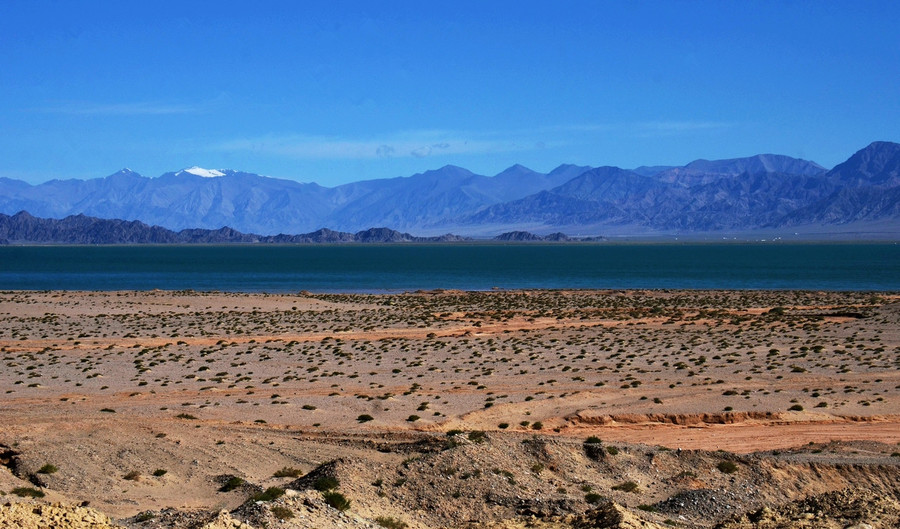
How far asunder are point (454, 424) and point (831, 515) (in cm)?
1183

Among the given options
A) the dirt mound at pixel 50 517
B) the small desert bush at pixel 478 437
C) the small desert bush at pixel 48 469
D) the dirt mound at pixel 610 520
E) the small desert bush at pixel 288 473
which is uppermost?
the dirt mound at pixel 50 517

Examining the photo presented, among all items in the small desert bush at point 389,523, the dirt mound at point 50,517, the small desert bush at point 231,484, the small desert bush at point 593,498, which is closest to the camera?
the dirt mound at point 50,517

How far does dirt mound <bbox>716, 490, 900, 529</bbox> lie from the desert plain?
47 millimetres

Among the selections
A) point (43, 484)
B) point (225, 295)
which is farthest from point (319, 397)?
point (225, 295)

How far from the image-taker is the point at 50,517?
11.8m

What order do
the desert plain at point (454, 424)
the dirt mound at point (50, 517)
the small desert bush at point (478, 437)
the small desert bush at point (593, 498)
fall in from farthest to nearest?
the small desert bush at point (478, 437) < the small desert bush at point (593, 498) < the desert plain at point (454, 424) < the dirt mound at point (50, 517)

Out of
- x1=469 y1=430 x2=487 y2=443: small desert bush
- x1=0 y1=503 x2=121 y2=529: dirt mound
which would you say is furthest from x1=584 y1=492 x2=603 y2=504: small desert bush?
x1=0 y1=503 x2=121 y2=529: dirt mound

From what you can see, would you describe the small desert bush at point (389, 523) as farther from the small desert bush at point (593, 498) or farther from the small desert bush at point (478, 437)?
the small desert bush at point (478, 437)

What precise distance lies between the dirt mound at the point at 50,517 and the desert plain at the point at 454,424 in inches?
1.6

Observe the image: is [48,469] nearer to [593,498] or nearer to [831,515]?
[593,498]

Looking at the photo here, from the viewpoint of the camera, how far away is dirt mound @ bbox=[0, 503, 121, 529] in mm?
11556

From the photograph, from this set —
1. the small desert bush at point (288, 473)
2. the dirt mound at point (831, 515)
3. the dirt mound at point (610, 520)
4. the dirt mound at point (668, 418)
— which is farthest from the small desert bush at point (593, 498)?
the dirt mound at point (668, 418)

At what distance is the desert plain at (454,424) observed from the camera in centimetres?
1510

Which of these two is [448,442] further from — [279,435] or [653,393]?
[653,393]
